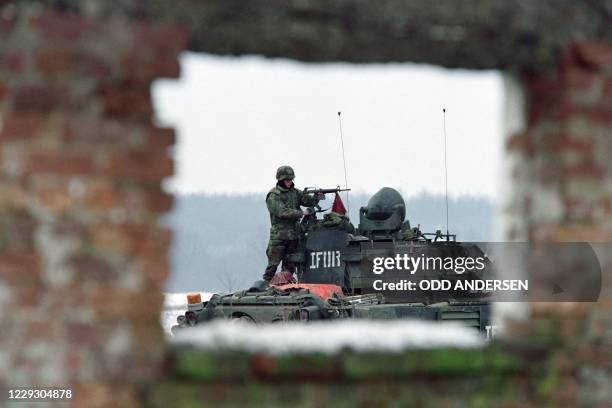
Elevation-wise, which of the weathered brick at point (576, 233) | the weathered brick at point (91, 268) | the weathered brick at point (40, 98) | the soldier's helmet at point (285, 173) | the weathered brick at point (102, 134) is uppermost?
the soldier's helmet at point (285, 173)

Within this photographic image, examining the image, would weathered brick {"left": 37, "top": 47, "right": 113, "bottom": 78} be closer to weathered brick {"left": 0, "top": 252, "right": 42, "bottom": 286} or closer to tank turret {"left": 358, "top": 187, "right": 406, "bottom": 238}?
weathered brick {"left": 0, "top": 252, "right": 42, "bottom": 286}

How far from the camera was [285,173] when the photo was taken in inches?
437

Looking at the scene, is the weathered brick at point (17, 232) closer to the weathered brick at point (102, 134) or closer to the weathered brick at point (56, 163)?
the weathered brick at point (56, 163)

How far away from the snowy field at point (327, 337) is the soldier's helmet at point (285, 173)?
8063 mm

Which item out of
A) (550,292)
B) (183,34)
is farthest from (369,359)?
(183,34)

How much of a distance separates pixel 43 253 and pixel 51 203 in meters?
0.14

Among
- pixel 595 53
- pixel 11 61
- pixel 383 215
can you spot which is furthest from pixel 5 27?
pixel 383 215

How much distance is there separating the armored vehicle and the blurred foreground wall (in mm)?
6643

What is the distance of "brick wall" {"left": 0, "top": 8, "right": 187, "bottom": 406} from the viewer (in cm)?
241

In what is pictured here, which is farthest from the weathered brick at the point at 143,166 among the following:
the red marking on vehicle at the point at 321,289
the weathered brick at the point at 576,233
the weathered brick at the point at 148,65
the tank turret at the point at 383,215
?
the tank turret at the point at 383,215

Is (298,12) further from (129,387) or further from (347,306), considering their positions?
(347,306)

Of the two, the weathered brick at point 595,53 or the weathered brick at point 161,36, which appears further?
the weathered brick at point 595,53

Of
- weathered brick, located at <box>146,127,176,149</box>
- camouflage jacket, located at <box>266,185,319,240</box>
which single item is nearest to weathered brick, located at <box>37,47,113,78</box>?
weathered brick, located at <box>146,127,176,149</box>

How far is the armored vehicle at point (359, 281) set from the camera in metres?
9.97
